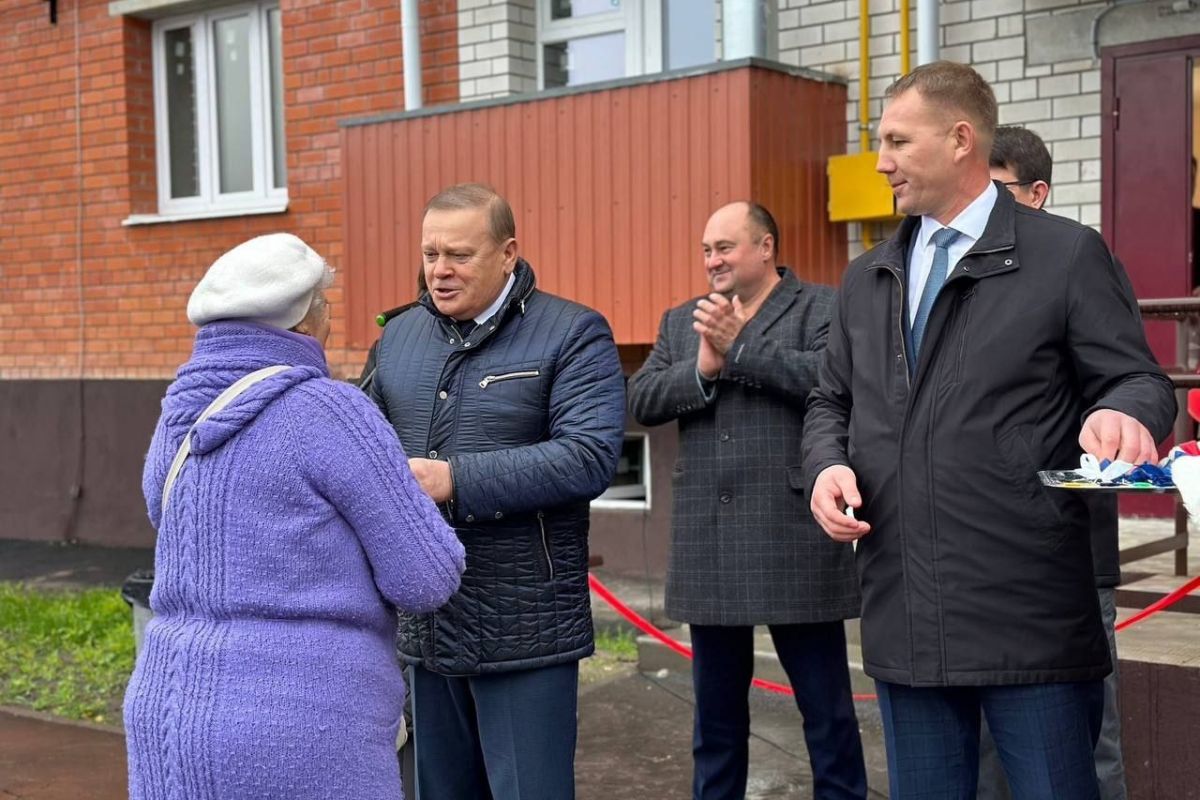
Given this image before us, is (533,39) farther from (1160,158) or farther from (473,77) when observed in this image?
(1160,158)

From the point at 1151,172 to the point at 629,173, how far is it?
2.41 meters

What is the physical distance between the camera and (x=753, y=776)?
511 centimetres

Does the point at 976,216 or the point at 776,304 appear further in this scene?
the point at 776,304

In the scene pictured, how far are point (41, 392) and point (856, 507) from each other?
970 cm

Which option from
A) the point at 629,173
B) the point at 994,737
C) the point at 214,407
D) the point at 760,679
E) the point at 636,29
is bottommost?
the point at 760,679

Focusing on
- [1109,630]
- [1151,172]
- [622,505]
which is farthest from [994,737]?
[622,505]

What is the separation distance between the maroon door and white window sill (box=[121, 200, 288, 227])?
17.5 feet

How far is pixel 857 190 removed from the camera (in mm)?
7137

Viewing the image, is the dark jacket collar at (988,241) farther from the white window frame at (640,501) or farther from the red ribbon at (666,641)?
the white window frame at (640,501)

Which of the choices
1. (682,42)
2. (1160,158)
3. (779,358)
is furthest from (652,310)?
(779,358)

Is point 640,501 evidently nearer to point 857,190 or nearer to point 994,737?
point 857,190

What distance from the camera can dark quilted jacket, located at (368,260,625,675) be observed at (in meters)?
3.24

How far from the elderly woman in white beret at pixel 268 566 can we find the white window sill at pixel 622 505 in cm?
563

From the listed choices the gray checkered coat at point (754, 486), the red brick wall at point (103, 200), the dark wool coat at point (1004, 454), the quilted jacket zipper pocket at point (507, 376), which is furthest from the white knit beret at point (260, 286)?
the red brick wall at point (103, 200)
